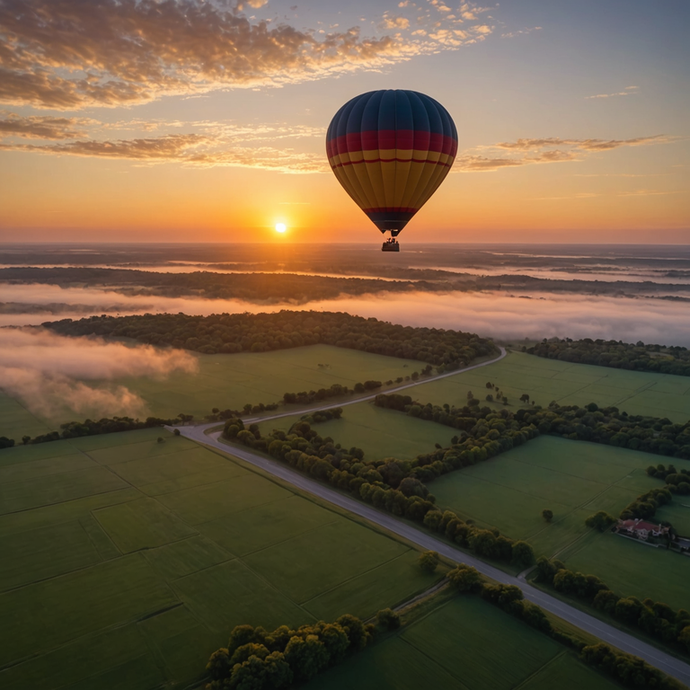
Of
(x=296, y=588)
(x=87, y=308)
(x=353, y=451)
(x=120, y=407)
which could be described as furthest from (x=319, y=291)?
(x=296, y=588)

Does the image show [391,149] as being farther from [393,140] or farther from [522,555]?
[522,555]

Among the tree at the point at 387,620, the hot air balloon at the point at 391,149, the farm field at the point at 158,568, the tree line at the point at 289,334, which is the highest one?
the hot air balloon at the point at 391,149

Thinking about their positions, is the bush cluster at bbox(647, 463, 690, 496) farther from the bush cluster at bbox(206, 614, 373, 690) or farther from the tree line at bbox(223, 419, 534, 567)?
the bush cluster at bbox(206, 614, 373, 690)

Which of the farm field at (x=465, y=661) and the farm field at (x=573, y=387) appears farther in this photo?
the farm field at (x=573, y=387)

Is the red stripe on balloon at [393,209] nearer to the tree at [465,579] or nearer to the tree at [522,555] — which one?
the tree at [522,555]

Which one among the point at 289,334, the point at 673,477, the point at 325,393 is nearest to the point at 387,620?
the point at 673,477

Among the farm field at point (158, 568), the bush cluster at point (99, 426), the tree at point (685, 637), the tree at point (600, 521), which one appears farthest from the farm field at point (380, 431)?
the tree at point (685, 637)
